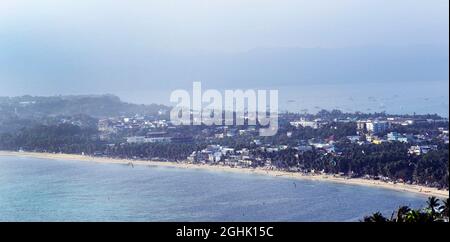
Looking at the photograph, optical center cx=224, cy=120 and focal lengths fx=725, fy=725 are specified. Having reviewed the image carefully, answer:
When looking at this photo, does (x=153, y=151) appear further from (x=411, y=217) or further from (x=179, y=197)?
(x=411, y=217)

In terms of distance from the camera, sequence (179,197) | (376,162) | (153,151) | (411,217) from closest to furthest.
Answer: (411,217) < (179,197) < (376,162) < (153,151)

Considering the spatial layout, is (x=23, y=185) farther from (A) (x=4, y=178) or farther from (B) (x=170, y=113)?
(B) (x=170, y=113)

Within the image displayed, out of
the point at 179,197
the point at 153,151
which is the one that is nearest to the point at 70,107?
the point at 153,151

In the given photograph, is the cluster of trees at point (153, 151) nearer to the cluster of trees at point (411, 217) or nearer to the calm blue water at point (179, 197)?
the calm blue water at point (179, 197)

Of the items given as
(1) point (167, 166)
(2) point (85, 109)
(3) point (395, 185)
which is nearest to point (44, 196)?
(1) point (167, 166)

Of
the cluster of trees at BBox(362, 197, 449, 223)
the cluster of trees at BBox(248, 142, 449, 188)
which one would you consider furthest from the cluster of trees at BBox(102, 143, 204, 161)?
the cluster of trees at BBox(362, 197, 449, 223)

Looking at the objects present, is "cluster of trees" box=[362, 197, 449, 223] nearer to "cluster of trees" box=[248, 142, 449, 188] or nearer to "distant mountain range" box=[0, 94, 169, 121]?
"cluster of trees" box=[248, 142, 449, 188]
